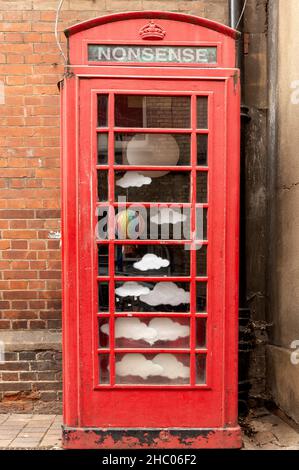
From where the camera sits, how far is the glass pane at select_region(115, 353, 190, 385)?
3.35m

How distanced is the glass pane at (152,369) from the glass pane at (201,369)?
0.07 meters

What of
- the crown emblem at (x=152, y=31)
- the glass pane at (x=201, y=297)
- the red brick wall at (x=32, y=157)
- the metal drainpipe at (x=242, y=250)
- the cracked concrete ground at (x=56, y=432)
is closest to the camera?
the crown emblem at (x=152, y=31)

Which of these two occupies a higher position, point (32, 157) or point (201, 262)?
point (32, 157)

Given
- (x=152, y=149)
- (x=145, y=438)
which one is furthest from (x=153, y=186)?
(x=145, y=438)

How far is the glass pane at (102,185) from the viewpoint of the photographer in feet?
10.7

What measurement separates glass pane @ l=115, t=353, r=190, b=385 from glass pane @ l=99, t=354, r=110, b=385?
0.07 meters

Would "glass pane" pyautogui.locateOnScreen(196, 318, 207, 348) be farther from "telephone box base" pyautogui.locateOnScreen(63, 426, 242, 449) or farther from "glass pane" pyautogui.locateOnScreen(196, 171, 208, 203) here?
"glass pane" pyautogui.locateOnScreen(196, 171, 208, 203)

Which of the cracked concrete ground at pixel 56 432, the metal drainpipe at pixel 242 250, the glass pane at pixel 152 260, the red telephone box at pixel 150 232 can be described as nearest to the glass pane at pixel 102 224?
the red telephone box at pixel 150 232

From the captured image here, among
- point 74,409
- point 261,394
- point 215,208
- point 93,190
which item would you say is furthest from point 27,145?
point 261,394

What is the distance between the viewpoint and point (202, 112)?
3.23 metres

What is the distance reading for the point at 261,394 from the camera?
4.34m

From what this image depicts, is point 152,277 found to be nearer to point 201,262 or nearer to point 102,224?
point 201,262

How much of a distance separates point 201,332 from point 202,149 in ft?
4.28

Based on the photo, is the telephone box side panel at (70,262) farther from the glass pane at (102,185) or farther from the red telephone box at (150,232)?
the glass pane at (102,185)
